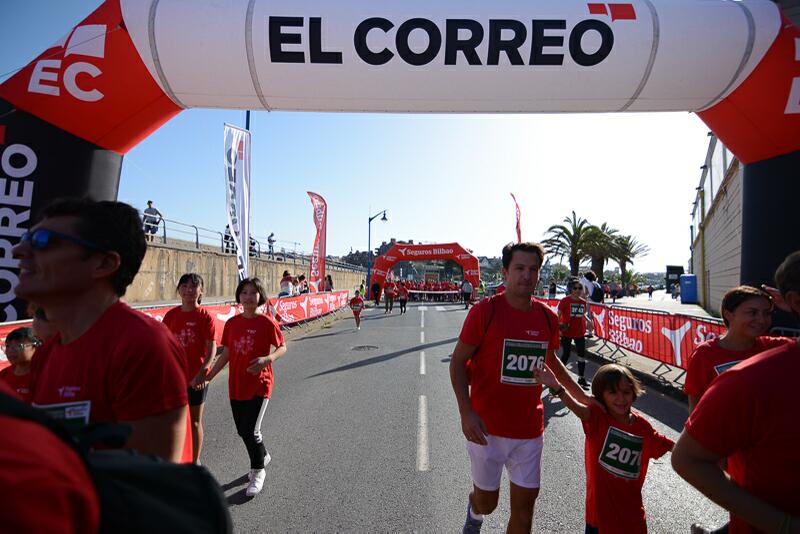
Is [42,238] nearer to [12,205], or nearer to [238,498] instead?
[238,498]

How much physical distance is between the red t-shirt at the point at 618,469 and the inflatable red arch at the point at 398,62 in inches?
121

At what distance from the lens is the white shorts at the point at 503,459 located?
298cm

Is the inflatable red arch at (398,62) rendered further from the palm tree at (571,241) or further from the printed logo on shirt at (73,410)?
the palm tree at (571,241)

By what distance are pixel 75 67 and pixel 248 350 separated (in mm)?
3367

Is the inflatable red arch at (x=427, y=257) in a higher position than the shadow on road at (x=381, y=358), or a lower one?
higher

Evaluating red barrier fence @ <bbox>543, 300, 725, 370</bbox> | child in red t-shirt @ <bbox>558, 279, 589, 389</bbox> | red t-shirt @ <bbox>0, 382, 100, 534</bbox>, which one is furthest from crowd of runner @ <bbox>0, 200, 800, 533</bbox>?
child in red t-shirt @ <bbox>558, 279, 589, 389</bbox>

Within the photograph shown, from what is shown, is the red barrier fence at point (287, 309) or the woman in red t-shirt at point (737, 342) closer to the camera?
the woman in red t-shirt at point (737, 342)

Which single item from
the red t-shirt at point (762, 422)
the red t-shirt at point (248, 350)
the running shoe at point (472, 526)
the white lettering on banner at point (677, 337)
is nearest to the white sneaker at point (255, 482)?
the red t-shirt at point (248, 350)

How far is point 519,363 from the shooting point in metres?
3.07

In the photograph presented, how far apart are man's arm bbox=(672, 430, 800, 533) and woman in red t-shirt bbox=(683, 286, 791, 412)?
1.67 m

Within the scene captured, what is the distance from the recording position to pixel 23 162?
423cm

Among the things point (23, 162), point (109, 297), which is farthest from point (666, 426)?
point (23, 162)

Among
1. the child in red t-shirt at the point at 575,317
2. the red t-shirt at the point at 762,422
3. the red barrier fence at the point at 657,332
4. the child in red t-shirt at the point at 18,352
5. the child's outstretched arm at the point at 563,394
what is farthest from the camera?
the child in red t-shirt at the point at 575,317

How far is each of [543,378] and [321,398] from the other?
191 inches
